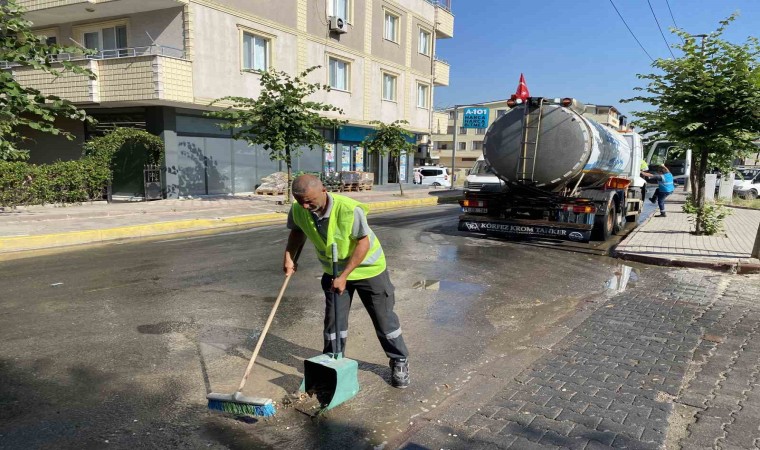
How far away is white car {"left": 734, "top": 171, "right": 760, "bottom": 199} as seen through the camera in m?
26.0

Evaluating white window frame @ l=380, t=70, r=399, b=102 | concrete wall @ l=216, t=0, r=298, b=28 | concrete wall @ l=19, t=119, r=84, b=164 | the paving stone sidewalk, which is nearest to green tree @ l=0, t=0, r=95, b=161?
the paving stone sidewalk

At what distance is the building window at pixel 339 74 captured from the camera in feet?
80.5

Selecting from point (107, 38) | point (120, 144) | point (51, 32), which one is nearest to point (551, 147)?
point (120, 144)

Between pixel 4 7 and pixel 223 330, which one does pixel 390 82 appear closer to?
pixel 4 7

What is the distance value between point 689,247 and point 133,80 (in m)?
16.2

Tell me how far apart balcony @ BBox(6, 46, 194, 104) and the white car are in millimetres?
25721

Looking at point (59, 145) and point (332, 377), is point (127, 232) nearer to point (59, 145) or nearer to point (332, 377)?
point (332, 377)

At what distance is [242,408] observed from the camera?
3.28m

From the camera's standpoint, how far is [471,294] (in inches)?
269

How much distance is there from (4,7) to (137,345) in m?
4.69

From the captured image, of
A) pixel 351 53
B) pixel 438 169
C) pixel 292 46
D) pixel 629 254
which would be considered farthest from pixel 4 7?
pixel 438 169

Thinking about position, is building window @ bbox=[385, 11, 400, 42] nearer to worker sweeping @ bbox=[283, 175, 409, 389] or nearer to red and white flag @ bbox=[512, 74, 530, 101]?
red and white flag @ bbox=[512, 74, 530, 101]

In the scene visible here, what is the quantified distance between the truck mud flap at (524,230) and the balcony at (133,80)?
10.9 metres

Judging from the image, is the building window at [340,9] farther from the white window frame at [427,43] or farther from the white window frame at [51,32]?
the white window frame at [51,32]
